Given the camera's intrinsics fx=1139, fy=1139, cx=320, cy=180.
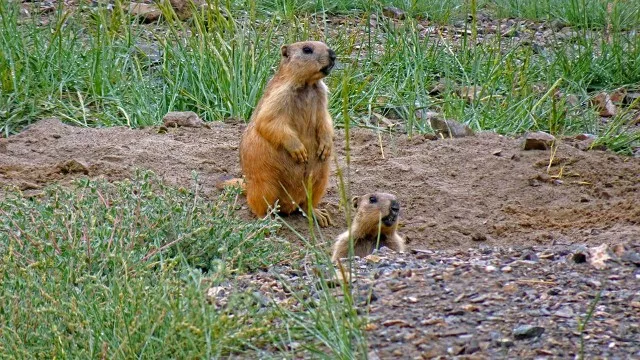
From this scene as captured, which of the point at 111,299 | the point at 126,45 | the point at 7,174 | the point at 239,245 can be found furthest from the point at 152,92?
the point at 111,299

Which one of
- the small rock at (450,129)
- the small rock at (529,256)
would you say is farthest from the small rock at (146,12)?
the small rock at (529,256)

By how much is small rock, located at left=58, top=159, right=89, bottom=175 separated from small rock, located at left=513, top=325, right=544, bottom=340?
4325 millimetres

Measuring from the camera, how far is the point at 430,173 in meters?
7.77

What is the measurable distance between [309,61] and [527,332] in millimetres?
3813

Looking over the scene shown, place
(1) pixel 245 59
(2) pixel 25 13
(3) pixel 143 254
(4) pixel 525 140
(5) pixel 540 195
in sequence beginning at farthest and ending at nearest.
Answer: (2) pixel 25 13
(1) pixel 245 59
(4) pixel 525 140
(5) pixel 540 195
(3) pixel 143 254

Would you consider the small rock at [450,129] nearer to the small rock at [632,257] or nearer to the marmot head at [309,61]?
the marmot head at [309,61]

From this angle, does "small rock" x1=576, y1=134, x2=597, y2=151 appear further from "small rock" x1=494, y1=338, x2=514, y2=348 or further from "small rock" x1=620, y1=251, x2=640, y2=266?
"small rock" x1=494, y1=338, x2=514, y2=348

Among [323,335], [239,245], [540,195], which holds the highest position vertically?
[323,335]

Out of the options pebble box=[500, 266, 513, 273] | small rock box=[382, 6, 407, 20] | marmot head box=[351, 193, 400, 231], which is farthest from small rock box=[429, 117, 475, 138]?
pebble box=[500, 266, 513, 273]

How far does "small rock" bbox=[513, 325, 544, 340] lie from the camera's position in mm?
3682

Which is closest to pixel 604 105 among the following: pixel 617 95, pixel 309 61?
pixel 617 95

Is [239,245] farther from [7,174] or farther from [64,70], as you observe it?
[64,70]

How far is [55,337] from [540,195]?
4190 millimetres

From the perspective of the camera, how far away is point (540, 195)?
290 inches
